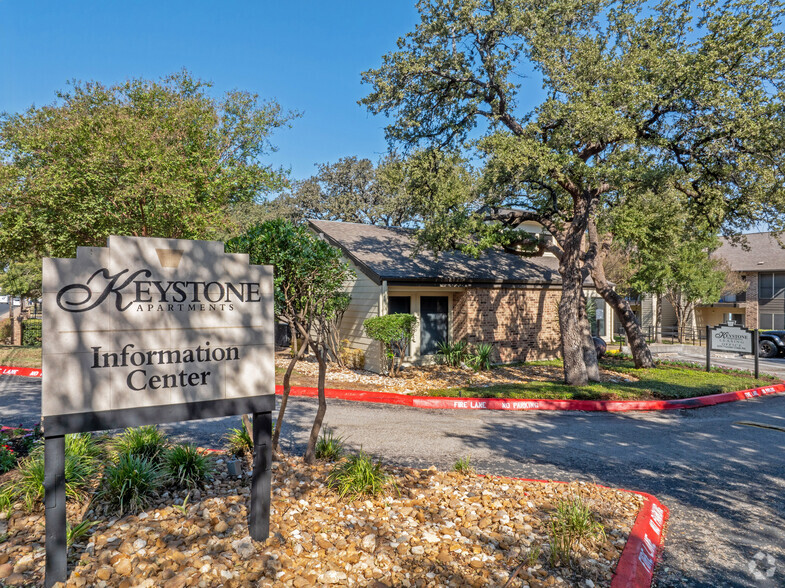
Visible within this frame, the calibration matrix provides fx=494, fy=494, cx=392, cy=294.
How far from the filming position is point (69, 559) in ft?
12.5

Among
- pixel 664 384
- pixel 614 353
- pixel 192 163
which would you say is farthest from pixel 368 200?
pixel 664 384

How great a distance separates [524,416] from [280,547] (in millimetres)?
7623

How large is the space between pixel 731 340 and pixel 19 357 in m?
24.5

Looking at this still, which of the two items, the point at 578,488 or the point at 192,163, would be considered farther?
the point at 192,163

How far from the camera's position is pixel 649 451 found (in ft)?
26.2

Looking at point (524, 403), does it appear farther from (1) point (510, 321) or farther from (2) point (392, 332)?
(1) point (510, 321)

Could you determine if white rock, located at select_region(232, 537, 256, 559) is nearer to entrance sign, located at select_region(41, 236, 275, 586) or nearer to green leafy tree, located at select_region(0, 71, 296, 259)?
entrance sign, located at select_region(41, 236, 275, 586)

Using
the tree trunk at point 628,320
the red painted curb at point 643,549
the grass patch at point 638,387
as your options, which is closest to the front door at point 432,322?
the grass patch at point 638,387

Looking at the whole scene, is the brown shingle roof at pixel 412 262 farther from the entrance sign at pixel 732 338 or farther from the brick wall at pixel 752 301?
the brick wall at pixel 752 301

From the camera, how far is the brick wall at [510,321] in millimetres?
17703

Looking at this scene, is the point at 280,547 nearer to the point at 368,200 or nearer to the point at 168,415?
the point at 168,415

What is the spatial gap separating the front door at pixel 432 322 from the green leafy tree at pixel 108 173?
7.30 meters

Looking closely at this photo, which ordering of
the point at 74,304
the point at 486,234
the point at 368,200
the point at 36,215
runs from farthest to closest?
the point at 368,200
the point at 486,234
the point at 36,215
the point at 74,304

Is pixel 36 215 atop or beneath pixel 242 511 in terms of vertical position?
atop
